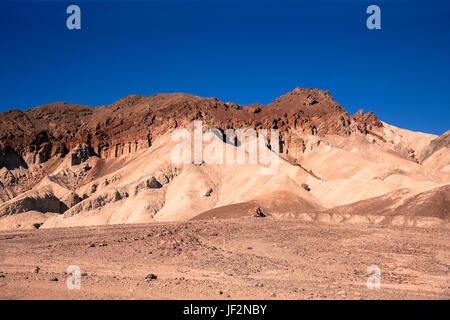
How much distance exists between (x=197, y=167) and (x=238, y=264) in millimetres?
47734

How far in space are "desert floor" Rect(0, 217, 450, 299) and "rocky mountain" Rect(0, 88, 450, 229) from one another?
1541 cm

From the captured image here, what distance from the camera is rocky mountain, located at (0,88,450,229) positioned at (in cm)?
4919

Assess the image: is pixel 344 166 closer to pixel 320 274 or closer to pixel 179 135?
pixel 179 135

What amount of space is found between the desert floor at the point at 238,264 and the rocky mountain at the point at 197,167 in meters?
15.4

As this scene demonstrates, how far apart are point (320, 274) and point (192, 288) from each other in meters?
4.82

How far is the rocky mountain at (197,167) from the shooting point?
49.2 metres

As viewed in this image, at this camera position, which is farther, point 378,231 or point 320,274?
point 378,231

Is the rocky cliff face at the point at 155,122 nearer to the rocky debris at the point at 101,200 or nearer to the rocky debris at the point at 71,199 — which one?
the rocky debris at the point at 71,199

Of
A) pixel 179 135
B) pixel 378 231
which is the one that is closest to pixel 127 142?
pixel 179 135

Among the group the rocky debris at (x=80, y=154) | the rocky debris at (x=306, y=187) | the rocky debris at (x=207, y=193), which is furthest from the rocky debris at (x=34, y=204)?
the rocky debris at (x=306, y=187)

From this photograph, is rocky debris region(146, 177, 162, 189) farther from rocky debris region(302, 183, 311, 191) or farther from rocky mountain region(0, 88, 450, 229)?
rocky debris region(302, 183, 311, 191)

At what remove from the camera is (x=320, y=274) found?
13.6 metres

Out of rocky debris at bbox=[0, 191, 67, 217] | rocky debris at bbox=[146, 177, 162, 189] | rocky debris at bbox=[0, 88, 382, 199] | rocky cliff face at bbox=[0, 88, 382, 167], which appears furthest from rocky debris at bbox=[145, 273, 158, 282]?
rocky debris at bbox=[0, 88, 382, 199]
